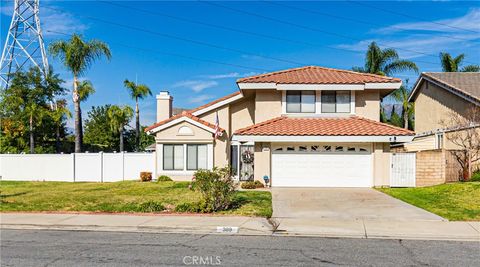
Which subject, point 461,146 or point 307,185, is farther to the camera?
point 461,146

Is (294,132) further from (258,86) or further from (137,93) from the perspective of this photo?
(137,93)

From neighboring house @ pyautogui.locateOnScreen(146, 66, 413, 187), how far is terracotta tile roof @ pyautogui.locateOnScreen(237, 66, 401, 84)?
0.05 metres

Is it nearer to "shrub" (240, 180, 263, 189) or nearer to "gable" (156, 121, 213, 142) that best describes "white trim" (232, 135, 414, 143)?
"shrub" (240, 180, 263, 189)

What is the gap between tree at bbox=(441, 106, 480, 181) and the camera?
873 inches

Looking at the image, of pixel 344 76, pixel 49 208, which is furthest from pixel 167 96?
pixel 49 208

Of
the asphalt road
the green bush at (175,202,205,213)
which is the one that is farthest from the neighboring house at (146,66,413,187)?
the asphalt road

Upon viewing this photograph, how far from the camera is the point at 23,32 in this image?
47344 mm

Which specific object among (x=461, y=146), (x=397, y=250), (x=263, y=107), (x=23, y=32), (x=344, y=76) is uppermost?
(x=23, y=32)

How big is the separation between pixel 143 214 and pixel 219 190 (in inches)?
95.1

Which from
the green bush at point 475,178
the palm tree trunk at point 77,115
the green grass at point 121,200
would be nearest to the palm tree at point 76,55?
the palm tree trunk at point 77,115

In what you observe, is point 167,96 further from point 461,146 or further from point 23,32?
point 23,32

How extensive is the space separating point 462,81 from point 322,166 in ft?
41.3

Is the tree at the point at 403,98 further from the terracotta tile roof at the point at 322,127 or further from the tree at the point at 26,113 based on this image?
the tree at the point at 26,113

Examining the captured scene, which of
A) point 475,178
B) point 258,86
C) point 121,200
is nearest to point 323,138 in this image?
point 258,86
